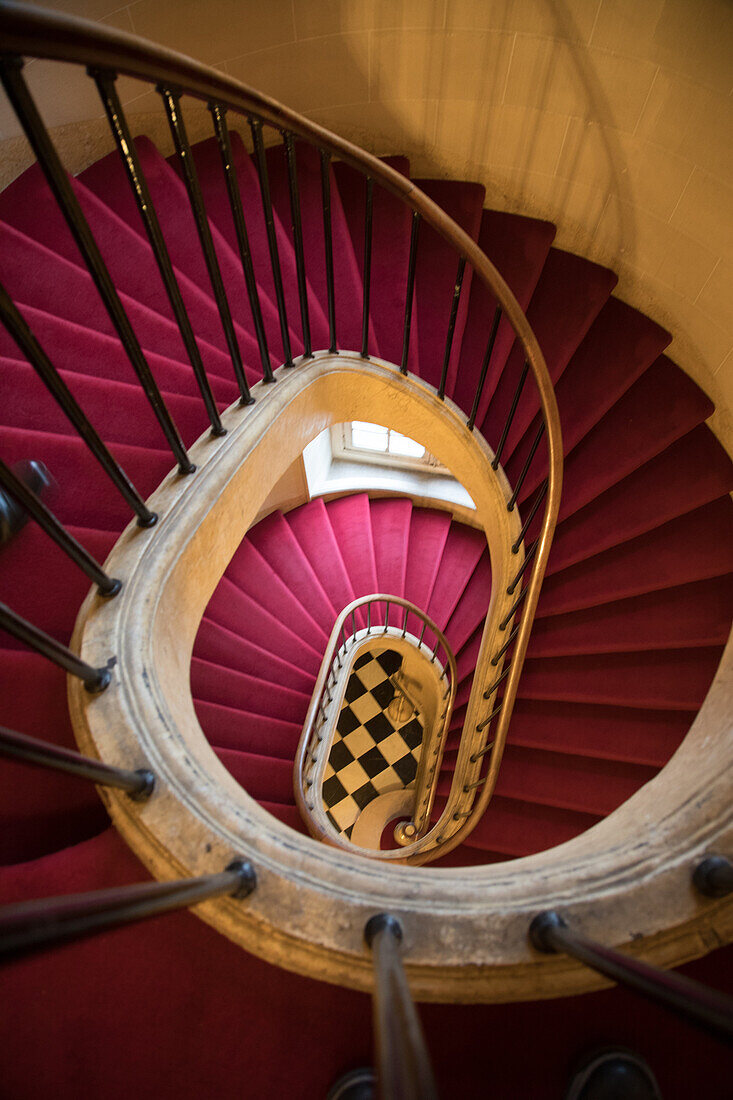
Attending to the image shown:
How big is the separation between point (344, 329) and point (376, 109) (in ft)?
4.83

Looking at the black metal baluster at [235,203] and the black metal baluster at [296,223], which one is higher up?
the black metal baluster at [296,223]

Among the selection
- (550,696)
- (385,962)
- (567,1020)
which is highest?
(550,696)

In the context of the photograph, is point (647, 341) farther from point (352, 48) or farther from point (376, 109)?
point (352, 48)

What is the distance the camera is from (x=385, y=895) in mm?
1135

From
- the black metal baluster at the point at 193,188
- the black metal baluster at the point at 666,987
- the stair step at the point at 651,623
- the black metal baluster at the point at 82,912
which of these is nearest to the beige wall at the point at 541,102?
the stair step at the point at 651,623

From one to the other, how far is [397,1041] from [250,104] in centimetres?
197

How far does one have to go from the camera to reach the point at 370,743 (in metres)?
5.54

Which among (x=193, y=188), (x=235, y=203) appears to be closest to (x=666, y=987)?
(x=193, y=188)

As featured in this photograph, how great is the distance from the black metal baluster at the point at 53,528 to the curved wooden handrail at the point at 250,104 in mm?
697

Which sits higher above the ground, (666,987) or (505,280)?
(505,280)

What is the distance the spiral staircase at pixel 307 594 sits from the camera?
106cm

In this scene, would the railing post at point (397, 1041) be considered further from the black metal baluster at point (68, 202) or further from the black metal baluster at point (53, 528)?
the black metal baluster at point (68, 202)

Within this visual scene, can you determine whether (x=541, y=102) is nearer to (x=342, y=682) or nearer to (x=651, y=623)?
(x=651, y=623)

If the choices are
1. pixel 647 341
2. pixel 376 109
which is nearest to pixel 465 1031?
pixel 647 341
